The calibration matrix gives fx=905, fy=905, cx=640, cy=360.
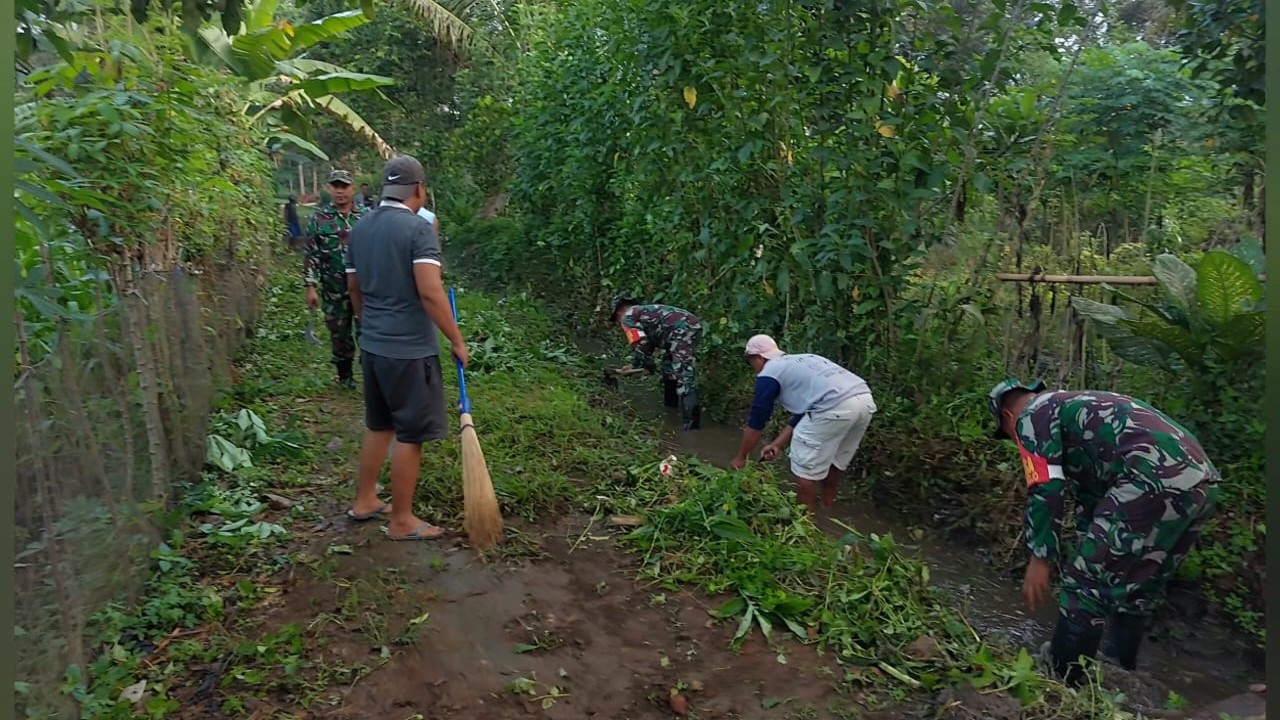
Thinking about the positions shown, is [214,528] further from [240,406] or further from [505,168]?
[505,168]

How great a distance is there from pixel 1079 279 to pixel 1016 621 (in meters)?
2.04

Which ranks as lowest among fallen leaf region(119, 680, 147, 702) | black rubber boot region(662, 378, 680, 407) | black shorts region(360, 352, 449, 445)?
black rubber boot region(662, 378, 680, 407)

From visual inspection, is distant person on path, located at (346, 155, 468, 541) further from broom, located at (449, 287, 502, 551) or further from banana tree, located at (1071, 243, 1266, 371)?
banana tree, located at (1071, 243, 1266, 371)

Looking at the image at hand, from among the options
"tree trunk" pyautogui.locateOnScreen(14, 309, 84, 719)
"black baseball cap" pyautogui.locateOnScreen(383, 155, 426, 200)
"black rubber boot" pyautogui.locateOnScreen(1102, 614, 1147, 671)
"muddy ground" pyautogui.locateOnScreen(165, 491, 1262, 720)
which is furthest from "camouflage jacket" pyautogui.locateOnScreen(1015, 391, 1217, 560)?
"tree trunk" pyautogui.locateOnScreen(14, 309, 84, 719)

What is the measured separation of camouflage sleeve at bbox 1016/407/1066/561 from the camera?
3.90m

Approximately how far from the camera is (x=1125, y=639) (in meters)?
4.29

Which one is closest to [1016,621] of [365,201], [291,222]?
[365,201]

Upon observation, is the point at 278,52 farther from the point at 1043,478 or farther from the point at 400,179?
the point at 1043,478

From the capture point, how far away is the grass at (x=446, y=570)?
3.46m

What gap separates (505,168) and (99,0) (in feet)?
42.8

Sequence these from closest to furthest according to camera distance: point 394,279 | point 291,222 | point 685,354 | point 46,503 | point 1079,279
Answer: point 46,503 < point 394,279 < point 1079,279 < point 685,354 < point 291,222

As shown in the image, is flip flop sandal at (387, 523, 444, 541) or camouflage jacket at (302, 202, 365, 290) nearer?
flip flop sandal at (387, 523, 444, 541)

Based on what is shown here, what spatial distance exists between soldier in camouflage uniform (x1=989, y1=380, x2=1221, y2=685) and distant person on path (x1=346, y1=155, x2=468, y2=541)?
2.76m

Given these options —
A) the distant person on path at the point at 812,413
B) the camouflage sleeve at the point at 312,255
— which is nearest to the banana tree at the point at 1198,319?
the distant person on path at the point at 812,413
